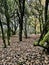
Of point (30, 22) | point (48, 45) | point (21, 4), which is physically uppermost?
point (21, 4)

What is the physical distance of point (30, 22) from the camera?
29.3 m

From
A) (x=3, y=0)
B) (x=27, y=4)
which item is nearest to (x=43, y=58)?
(x=3, y=0)

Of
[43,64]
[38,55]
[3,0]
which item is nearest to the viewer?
[43,64]

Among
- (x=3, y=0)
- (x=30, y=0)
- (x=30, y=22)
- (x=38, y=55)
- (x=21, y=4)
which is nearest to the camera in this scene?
(x=38, y=55)

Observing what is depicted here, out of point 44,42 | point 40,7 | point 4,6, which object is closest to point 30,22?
point 40,7

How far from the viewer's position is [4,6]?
938cm

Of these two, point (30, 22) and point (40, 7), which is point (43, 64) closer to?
point (40, 7)

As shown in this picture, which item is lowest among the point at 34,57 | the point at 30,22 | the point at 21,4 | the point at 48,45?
the point at 30,22

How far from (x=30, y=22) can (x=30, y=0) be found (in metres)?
8.94

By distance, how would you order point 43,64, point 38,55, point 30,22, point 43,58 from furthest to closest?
point 30,22, point 38,55, point 43,58, point 43,64

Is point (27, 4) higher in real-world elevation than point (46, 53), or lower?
higher

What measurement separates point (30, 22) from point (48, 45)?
23998 millimetres

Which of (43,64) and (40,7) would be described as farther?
(40,7)

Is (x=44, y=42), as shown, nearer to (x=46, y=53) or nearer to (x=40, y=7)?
(x=46, y=53)
